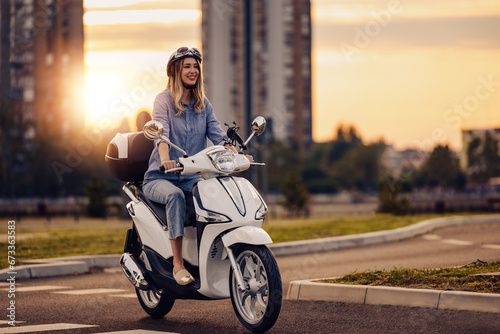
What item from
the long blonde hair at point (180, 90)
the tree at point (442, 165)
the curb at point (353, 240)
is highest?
the long blonde hair at point (180, 90)

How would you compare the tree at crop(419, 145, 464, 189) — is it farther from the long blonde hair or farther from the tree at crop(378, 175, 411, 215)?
the long blonde hair

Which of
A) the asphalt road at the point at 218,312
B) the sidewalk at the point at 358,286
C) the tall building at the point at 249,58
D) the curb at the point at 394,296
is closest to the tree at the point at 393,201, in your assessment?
the sidewalk at the point at 358,286

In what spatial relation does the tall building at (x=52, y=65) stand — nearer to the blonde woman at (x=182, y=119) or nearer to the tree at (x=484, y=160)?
the tree at (x=484, y=160)

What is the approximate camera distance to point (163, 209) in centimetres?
622

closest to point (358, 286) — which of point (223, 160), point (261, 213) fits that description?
point (261, 213)

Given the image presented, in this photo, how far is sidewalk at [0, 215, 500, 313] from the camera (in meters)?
6.20

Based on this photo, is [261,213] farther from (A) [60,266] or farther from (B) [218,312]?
(A) [60,266]

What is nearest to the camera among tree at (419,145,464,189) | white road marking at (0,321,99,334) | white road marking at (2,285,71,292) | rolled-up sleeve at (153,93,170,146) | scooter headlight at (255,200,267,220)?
scooter headlight at (255,200,267,220)

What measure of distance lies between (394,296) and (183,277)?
191 centimetres

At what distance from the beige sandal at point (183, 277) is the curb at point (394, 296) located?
176cm

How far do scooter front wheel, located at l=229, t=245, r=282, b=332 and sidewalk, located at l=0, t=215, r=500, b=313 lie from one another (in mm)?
1445

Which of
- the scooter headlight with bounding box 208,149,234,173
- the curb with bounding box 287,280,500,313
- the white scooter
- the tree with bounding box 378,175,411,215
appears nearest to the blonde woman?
the white scooter

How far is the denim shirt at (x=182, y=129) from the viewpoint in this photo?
6242mm

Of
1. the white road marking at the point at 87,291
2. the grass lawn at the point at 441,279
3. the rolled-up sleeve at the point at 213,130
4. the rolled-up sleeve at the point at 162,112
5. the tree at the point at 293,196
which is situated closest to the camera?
the rolled-up sleeve at the point at 162,112
